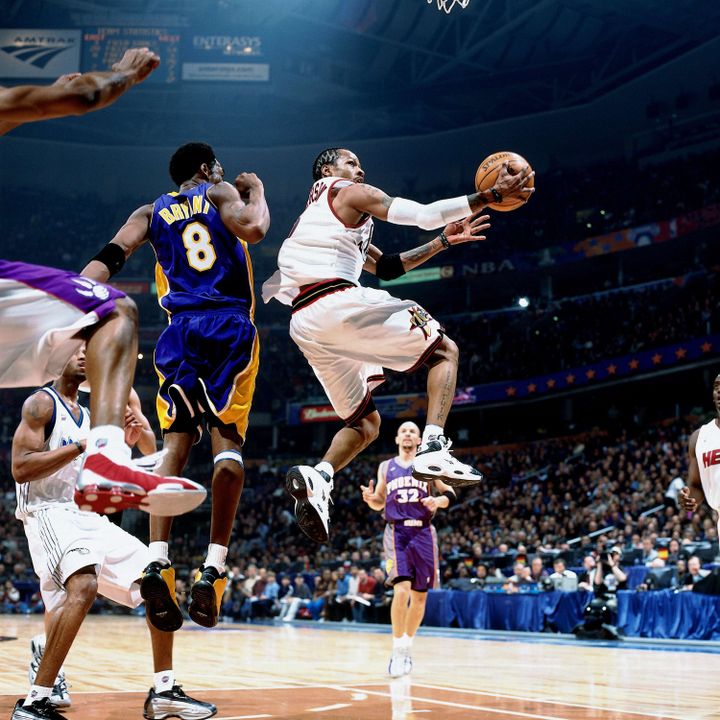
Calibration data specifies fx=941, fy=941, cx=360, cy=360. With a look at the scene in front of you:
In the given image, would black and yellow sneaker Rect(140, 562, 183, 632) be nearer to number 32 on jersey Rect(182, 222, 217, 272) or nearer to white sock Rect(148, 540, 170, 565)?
white sock Rect(148, 540, 170, 565)

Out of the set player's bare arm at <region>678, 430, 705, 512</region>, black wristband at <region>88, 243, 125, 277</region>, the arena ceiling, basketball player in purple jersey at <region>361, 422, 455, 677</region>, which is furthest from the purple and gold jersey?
the arena ceiling

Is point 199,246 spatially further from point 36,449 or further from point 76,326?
point 76,326

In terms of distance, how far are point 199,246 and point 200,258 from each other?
69 mm

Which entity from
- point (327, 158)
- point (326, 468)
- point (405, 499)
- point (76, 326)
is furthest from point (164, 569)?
point (405, 499)

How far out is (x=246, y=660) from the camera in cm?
1034

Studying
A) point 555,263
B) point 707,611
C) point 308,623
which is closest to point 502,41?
point 555,263

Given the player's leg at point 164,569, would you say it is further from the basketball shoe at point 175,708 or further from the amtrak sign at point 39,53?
the amtrak sign at point 39,53

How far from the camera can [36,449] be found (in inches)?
215

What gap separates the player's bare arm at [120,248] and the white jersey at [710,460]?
4.61 m

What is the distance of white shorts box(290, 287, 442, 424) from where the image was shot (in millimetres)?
5348

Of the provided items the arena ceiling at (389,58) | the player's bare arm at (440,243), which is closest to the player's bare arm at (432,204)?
the player's bare arm at (440,243)

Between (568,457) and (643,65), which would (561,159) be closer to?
(643,65)

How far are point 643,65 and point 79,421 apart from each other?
3251 centimetres

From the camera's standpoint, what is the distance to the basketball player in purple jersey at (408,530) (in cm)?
930
